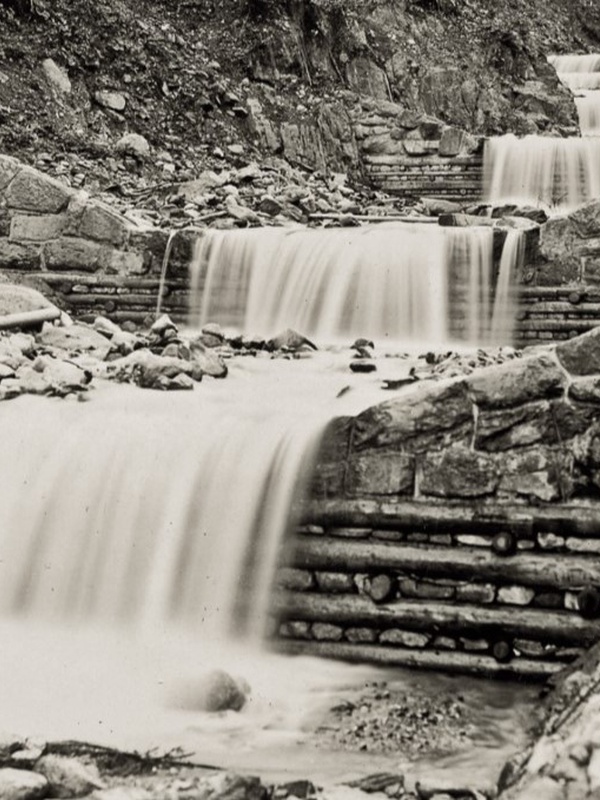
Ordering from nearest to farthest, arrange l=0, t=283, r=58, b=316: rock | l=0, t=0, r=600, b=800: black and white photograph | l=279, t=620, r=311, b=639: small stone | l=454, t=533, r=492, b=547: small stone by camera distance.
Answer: l=0, t=0, r=600, b=800: black and white photograph < l=454, t=533, r=492, b=547: small stone < l=279, t=620, r=311, b=639: small stone < l=0, t=283, r=58, b=316: rock

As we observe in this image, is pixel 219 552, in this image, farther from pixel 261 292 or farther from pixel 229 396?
pixel 261 292

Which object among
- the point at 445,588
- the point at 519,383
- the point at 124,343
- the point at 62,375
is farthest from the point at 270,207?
the point at 445,588

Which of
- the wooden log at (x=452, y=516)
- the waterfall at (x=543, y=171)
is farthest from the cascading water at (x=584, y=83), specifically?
the wooden log at (x=452, y=516)

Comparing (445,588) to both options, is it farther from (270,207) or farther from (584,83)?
(584,83)

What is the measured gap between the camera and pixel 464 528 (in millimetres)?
5715

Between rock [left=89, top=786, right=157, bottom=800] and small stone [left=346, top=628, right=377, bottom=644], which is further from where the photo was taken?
small stone [left=346, top=628, right=377, bottom=644]

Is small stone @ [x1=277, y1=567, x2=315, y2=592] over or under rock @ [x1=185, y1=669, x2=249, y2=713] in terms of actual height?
over

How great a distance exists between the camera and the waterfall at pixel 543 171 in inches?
685

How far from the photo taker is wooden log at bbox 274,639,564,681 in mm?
5418

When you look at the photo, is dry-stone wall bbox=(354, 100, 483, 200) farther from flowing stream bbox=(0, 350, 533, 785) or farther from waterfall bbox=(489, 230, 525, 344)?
flowing stream bbox=(0, 350, 533, 785)

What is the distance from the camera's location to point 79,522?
6289 mm

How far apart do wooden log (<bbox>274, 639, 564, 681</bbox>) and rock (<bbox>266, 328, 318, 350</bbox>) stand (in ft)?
17.3

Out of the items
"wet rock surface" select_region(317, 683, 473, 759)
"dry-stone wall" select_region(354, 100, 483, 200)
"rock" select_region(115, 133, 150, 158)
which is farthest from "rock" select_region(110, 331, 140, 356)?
"dry-stone wall" select_region(354, 100, 483, 200)

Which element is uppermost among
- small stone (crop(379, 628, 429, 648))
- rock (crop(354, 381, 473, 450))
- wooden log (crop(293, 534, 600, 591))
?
rock (crop(354, 381, 473, 450))
